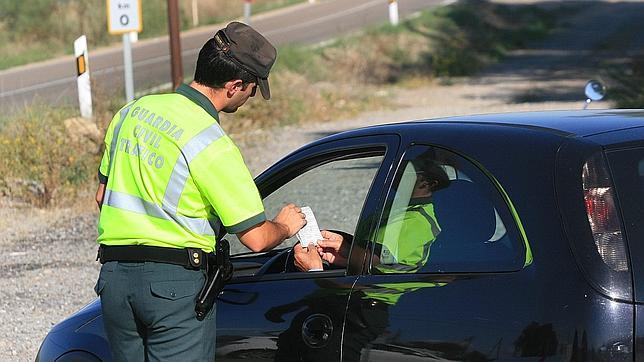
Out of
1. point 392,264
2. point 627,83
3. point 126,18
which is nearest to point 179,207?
point 392,264

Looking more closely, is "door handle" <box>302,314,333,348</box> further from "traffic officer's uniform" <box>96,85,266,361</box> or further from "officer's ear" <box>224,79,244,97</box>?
"officer's ear" <box>224,79,244,97</box>

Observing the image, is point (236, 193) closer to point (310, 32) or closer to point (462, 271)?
point (462, 271)

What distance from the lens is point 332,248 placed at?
179 inches

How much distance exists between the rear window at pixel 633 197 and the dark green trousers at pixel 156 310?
4.26ft

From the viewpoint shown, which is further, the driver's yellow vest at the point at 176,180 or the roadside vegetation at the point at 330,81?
the roadside vegetation at the point at 330,81

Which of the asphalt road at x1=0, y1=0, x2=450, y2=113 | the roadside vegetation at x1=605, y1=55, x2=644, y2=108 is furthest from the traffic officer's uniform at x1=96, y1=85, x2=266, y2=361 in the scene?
the roadside vegetation at x1=605, y1=55, x2=644, y2=108

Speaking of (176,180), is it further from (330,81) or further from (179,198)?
(330,81)

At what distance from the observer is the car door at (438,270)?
347cm

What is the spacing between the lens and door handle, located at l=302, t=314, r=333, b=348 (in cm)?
387

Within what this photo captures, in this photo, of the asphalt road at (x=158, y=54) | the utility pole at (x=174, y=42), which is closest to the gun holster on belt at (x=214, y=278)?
the asphalt road at (x=158, y=54)

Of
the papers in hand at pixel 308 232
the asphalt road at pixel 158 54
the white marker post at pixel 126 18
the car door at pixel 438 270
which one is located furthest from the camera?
the asphalt road at pixel 158 54

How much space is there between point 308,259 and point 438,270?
0.78 metres

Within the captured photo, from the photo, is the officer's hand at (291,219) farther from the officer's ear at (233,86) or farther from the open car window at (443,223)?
the officer's ear at (233,86)

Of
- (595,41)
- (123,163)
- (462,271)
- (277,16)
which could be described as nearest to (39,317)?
(123,163)
